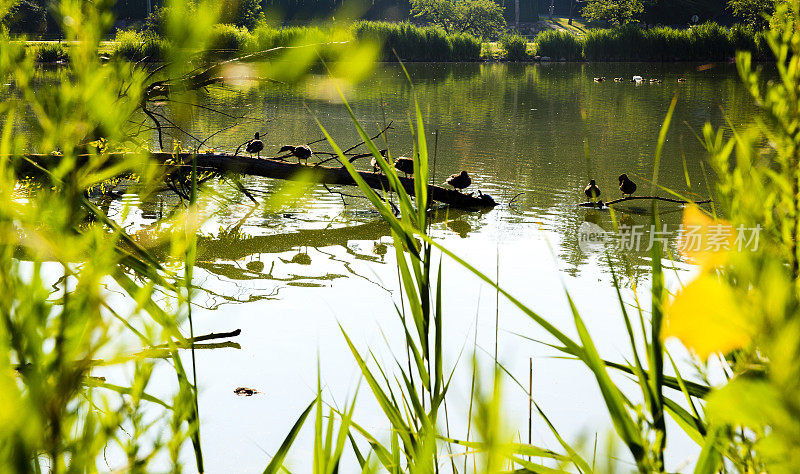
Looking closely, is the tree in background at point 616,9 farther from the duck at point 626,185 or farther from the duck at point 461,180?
the duck at point 461,180

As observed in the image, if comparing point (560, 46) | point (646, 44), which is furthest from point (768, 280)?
point (646, 44)

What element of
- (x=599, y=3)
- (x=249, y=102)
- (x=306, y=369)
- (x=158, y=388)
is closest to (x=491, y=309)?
(x=306, y=369)

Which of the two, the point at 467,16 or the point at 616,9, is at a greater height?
the point at 616,9

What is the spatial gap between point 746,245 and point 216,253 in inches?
190

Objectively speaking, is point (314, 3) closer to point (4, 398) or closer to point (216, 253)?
point (216, 253)

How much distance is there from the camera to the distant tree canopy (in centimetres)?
5872

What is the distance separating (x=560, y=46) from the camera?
115 feet

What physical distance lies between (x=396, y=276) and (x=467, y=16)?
186ft

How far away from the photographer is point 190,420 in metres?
0.88

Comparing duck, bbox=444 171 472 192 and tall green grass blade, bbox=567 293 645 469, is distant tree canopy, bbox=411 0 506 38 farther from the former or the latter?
tall green grass blade, bbox=567 293 645 469

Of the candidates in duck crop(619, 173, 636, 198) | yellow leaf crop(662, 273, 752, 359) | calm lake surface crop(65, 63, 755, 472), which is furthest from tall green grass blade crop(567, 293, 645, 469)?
duck crop(619, 173, 636, 198)

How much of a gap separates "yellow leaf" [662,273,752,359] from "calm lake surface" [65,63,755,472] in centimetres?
24

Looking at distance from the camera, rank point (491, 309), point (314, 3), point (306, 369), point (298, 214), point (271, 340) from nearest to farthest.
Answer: point (306, 369) < point (271, 340) < point (491, 309) < point (298, 214) < point (314, 3)

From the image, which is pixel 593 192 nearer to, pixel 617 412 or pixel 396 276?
pixel 396 276
